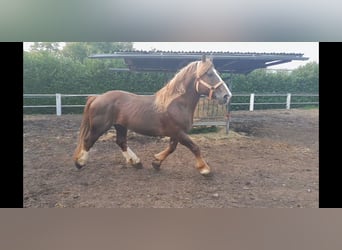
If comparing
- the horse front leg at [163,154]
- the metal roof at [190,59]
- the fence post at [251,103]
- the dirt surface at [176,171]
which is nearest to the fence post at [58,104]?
the dirt surface at [176,171]

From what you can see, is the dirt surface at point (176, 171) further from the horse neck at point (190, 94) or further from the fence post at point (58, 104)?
the horse neck at point (190, 94)

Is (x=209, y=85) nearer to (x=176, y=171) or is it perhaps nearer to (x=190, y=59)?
(x=190, y=59)

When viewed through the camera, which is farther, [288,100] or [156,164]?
[288,100]

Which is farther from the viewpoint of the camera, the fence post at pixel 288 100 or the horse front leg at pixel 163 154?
A: the fence post at pixel 288 100

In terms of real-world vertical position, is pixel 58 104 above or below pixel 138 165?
above

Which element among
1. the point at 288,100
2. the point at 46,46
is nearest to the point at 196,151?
the point at 288,100

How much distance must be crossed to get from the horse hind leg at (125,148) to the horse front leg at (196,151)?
43 centimetres

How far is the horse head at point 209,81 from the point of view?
2234 millimetres

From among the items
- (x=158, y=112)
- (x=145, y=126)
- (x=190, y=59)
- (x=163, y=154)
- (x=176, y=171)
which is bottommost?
(x=176, y=171)

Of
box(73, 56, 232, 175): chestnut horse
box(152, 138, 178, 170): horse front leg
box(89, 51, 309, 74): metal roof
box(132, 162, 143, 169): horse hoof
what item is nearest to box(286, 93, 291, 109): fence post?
box(89, 51, 309, 74): metal roof

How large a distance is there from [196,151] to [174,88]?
588mm

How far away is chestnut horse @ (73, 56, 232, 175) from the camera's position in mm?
2262

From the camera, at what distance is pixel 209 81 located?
2242 millimetres
